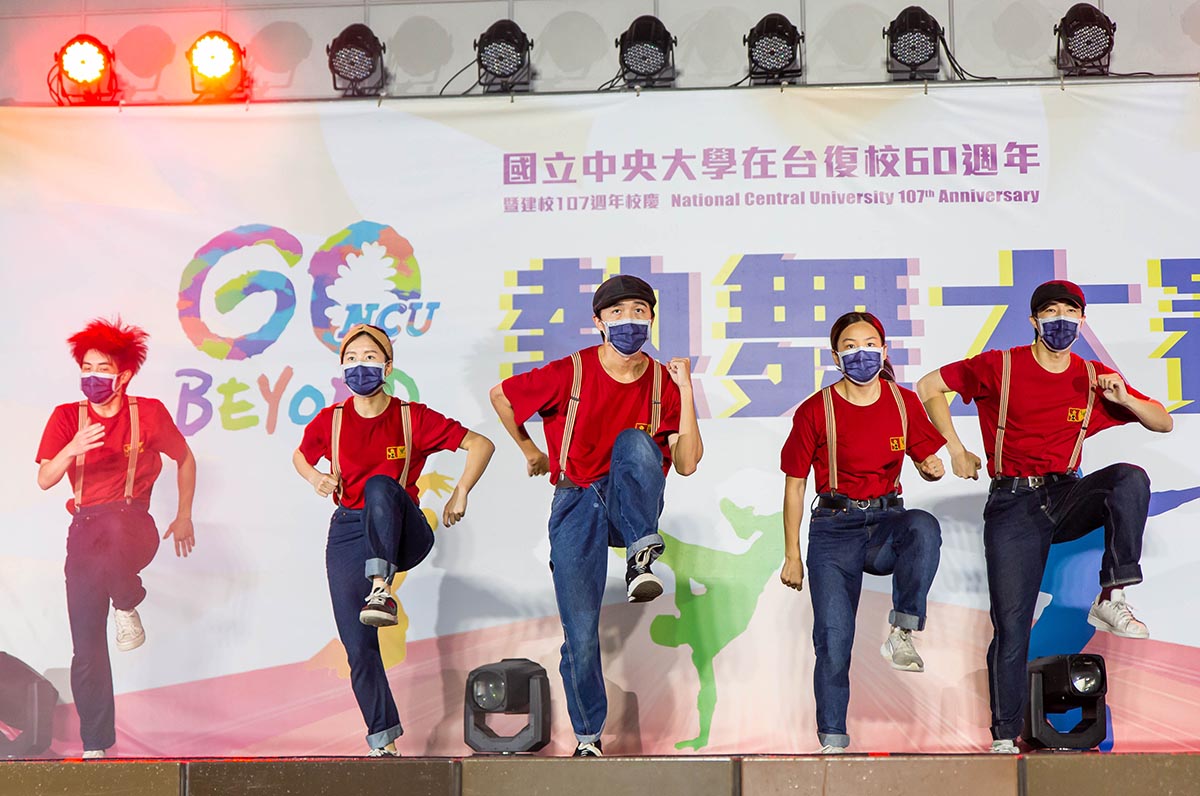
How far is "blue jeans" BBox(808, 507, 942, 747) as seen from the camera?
4.20 m

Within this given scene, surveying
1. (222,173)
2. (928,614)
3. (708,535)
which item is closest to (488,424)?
(708,535)

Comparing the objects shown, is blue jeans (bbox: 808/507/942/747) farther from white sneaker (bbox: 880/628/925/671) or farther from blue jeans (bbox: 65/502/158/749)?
blue jeans (bbox: 65/502/158/749)

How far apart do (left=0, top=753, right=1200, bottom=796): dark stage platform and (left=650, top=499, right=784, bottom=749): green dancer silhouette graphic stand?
1360 millimetres

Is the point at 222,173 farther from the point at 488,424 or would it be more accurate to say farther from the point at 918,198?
the point at 918,198

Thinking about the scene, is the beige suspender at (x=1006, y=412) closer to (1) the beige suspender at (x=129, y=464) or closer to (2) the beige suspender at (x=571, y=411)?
(2) the beige suspender at (x=571, y=411)

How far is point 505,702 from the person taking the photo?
4.32 metres

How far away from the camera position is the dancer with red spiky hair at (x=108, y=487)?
5113 millimetres

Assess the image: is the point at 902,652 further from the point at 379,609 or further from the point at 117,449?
the point at 117,449

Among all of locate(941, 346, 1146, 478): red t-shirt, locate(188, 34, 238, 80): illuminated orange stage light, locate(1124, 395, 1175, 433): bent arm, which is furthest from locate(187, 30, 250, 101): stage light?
locate(1124, 395, 1175, 433): bent arm

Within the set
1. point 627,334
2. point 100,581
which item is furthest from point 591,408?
point 100,581

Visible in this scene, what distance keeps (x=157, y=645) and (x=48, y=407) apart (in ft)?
3.68

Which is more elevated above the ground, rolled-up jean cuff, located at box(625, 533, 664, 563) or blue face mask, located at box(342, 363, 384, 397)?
blue face mask, located at box(342, 363, 384, 397)

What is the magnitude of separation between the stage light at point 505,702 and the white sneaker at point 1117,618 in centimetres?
197

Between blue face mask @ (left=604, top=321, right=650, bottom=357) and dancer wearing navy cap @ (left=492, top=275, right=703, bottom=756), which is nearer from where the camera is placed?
dancer wearing navy cap @ (left=492, top=275, right=703, bottom=756)
